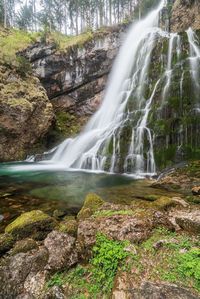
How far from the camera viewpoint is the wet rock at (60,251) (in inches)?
146

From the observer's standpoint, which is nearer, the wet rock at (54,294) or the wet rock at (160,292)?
the wet rock at (160,292)

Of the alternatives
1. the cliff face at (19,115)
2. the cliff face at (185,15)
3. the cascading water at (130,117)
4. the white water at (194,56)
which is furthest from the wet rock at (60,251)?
the cliff face at (185,15)

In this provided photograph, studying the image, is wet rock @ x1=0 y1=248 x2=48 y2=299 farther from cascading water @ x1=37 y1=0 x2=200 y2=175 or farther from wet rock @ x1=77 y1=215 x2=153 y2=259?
cascading water @ x1=37 y1=0 x2=200 y2=175

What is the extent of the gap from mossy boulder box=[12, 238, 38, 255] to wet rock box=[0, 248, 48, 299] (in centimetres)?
12

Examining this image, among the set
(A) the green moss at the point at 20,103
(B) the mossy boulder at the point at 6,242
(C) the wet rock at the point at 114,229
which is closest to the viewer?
(C) the wet rock at the point at 114,229

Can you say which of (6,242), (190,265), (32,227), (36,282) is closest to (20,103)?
(32,227)

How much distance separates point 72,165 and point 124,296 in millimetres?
13551

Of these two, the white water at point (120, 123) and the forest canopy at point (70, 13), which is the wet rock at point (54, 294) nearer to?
the white water at point (120, 123)

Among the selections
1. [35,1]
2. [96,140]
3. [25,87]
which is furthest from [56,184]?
[35,1]

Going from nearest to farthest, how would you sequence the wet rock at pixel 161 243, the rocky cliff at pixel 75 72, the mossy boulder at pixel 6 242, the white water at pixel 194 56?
the wet rock at pixel 161 243 → the mossy boulder at pixel 6 242 → the white water at pixel 194 56 → the rocky cliff at pixel 75 72

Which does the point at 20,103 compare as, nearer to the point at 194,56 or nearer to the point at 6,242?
the point at 194,56

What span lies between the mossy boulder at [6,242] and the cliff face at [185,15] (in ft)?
93.8

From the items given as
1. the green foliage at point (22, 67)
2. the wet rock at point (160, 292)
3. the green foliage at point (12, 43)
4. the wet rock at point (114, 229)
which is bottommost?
the wet rock at point (160, 292)

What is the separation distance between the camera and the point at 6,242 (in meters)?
4.36
